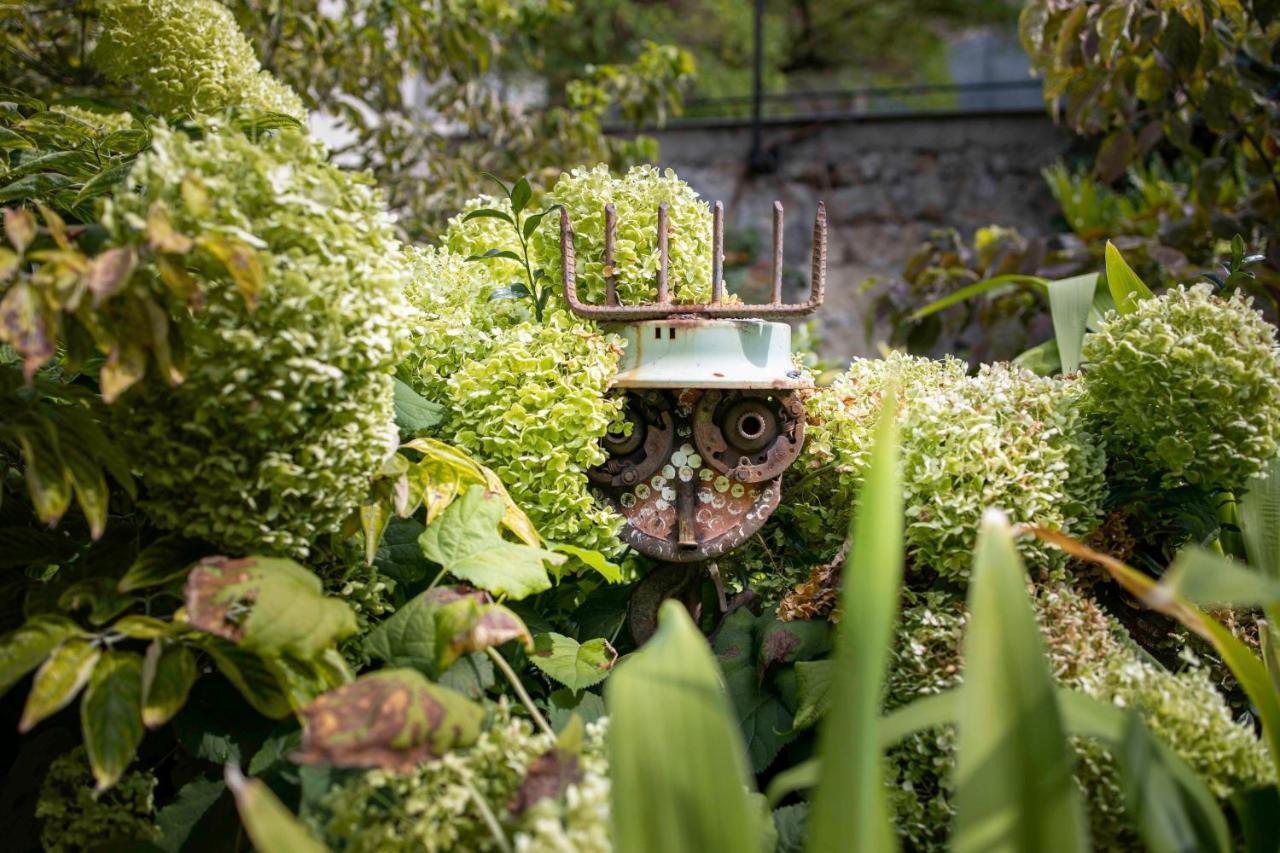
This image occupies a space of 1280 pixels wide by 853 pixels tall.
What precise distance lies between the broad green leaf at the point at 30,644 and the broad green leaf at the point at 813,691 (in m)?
0.69

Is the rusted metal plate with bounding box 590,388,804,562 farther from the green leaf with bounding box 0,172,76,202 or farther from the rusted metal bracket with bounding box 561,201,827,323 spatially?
the green leaf with bounding box 0,172,76,202

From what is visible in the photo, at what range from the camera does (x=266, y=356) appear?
0.77 meters

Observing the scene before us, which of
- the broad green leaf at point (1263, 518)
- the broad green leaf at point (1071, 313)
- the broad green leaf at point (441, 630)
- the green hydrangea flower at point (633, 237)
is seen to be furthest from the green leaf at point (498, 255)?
the broad green leaf at point (1263, 518)

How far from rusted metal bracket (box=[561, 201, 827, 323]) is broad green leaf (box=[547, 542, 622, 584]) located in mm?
273

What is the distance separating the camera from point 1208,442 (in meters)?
1.03

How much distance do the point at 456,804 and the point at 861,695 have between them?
33cm

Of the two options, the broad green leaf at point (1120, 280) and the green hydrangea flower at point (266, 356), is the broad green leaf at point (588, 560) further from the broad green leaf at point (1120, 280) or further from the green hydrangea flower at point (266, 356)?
the broad green leaf at point (1120, 280)

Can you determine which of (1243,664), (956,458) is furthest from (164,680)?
(1243,664)

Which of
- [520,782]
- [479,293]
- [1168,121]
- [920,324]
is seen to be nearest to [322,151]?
[479,293]

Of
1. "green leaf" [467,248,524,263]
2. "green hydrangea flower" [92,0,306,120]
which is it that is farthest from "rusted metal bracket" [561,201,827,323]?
"green hydrangea flower" [92,0,306,120]

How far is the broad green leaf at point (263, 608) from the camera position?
0.74 metres

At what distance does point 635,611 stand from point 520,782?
46 cm

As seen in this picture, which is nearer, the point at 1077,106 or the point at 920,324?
the point at 1077,106

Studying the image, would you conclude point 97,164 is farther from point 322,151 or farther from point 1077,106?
point 1077,106
